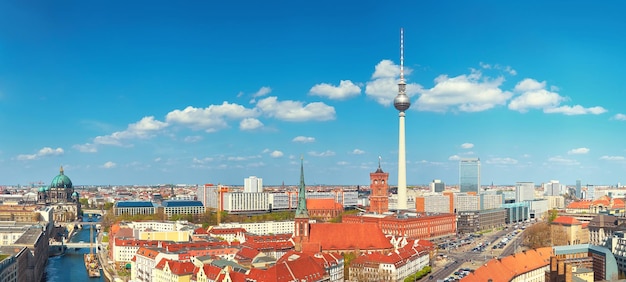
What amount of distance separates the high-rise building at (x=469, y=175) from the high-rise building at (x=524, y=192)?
1233 cm

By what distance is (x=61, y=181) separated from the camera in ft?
369

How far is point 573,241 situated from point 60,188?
89406mm

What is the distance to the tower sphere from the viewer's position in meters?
73.1

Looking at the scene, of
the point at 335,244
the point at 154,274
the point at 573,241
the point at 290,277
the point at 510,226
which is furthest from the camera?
the point at 510,226

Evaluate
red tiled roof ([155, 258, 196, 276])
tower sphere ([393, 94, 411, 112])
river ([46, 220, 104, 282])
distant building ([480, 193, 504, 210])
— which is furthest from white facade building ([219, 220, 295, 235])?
distant building ([480, 193, 504, 210])

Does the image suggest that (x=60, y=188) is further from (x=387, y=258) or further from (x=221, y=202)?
(x=387, y=258)

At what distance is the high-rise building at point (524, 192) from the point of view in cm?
12562

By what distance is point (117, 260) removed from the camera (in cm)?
4831

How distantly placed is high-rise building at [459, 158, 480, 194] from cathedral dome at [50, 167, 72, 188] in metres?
86.8

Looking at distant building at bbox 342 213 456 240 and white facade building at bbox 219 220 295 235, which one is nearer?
distant building at bbox 342 213 456 240

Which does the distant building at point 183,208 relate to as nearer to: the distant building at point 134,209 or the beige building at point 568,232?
the distant building at point 134,209

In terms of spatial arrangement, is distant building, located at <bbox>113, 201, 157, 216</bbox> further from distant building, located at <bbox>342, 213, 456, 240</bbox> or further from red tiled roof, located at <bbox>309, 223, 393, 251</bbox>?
red tiled roof, located at <bbox>309, 223, 393, 251</bbox>

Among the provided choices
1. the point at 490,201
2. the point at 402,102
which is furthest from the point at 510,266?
the point at 490,201

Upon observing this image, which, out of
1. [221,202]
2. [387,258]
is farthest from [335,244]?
[221,202]
